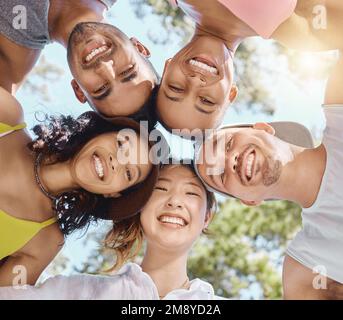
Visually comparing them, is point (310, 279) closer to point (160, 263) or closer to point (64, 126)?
point (160, 263)

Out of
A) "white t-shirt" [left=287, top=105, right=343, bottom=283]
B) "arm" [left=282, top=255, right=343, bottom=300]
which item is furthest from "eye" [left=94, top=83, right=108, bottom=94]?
"arm" [left=282, top=255, right=343, bottom=300]

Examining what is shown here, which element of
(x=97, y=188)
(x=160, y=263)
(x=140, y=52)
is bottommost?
(x=160, y=263)

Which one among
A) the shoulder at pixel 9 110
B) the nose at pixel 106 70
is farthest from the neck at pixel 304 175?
the shoulder at pixel 9 110

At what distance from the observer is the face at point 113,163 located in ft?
5.46

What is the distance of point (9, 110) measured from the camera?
66.4 inches

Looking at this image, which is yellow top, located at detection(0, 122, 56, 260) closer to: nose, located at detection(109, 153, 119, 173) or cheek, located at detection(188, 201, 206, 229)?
nose, located at detection(109, 153, 119, 173)

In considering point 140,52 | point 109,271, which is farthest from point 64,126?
point 109,271

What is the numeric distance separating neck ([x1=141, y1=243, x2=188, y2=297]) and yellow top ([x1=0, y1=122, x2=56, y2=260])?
0.34 meters

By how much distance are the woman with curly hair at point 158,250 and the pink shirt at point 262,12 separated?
0.46m

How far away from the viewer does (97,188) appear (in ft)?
5.57

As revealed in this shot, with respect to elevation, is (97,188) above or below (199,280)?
above

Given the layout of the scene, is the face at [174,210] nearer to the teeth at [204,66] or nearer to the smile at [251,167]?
the smile at [251,167]

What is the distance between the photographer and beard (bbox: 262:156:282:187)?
164 cm
